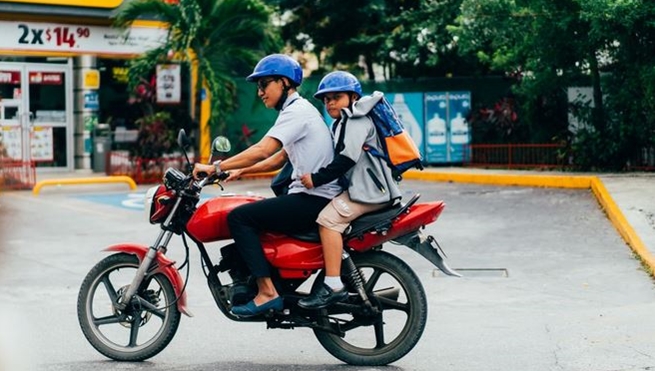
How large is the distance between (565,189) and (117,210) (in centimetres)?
688

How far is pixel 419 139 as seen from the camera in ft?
80.7

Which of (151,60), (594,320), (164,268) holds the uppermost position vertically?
(151,60)

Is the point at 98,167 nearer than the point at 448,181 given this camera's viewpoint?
No

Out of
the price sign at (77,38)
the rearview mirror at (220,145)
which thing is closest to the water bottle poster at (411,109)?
the price sign at (77,38)

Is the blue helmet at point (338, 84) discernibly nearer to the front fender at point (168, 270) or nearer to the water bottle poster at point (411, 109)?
the front fender at point (168, 270)

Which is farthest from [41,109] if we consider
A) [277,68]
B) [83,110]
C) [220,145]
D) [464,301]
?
[220,145]

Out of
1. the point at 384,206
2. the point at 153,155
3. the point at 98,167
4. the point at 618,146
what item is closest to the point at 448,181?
the point at 618,146

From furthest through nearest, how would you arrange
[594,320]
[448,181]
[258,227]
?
[448,181] < [594,320] < [258,227]

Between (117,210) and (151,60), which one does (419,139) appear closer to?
(151,60)

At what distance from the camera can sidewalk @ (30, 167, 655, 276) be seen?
39.4ft

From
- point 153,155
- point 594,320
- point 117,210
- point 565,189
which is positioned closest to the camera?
point 594,320

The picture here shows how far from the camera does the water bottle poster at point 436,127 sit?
79.9 feet

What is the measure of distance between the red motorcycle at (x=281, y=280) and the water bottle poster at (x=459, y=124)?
17.8m

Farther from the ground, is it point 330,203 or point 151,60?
point 151,60
